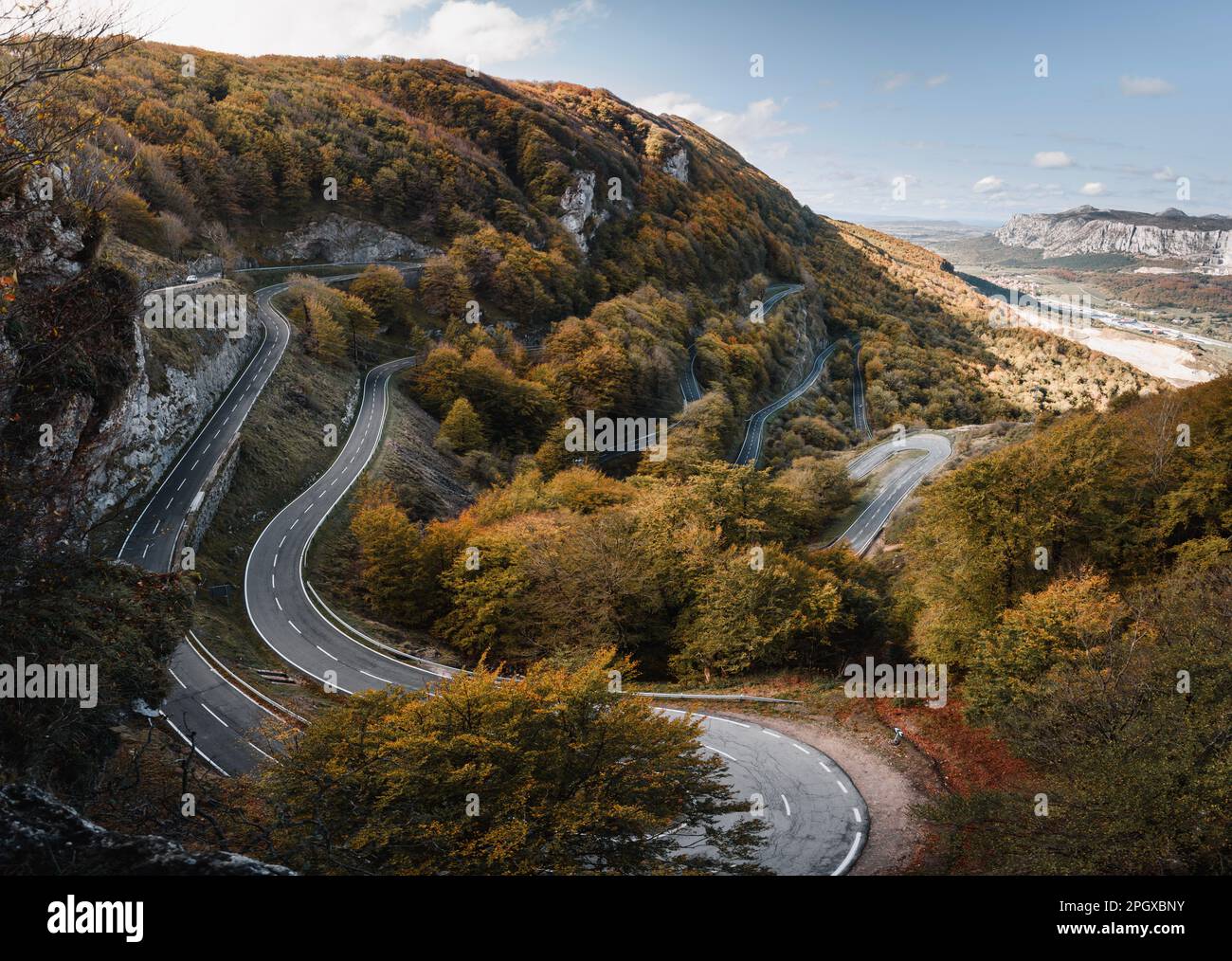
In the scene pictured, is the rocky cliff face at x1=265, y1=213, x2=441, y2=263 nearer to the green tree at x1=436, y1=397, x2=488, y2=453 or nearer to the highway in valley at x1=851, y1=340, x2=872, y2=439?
the green tree at x1=436, y1=397, x2=488, y2=453

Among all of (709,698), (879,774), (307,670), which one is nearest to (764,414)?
(709,698)

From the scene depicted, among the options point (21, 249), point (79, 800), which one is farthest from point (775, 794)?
point (21, 249)

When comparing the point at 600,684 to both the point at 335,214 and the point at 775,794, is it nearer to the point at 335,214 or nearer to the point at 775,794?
the point at 775,794

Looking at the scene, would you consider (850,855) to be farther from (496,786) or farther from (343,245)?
(343,245)

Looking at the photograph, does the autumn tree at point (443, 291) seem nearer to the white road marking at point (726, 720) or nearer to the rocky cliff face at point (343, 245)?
the rocky cliff face at point (343, 245)

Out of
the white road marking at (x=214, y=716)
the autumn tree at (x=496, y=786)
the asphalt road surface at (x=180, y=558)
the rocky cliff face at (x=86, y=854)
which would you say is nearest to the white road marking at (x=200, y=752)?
the asphalt road surface at (x=180, y=558)
